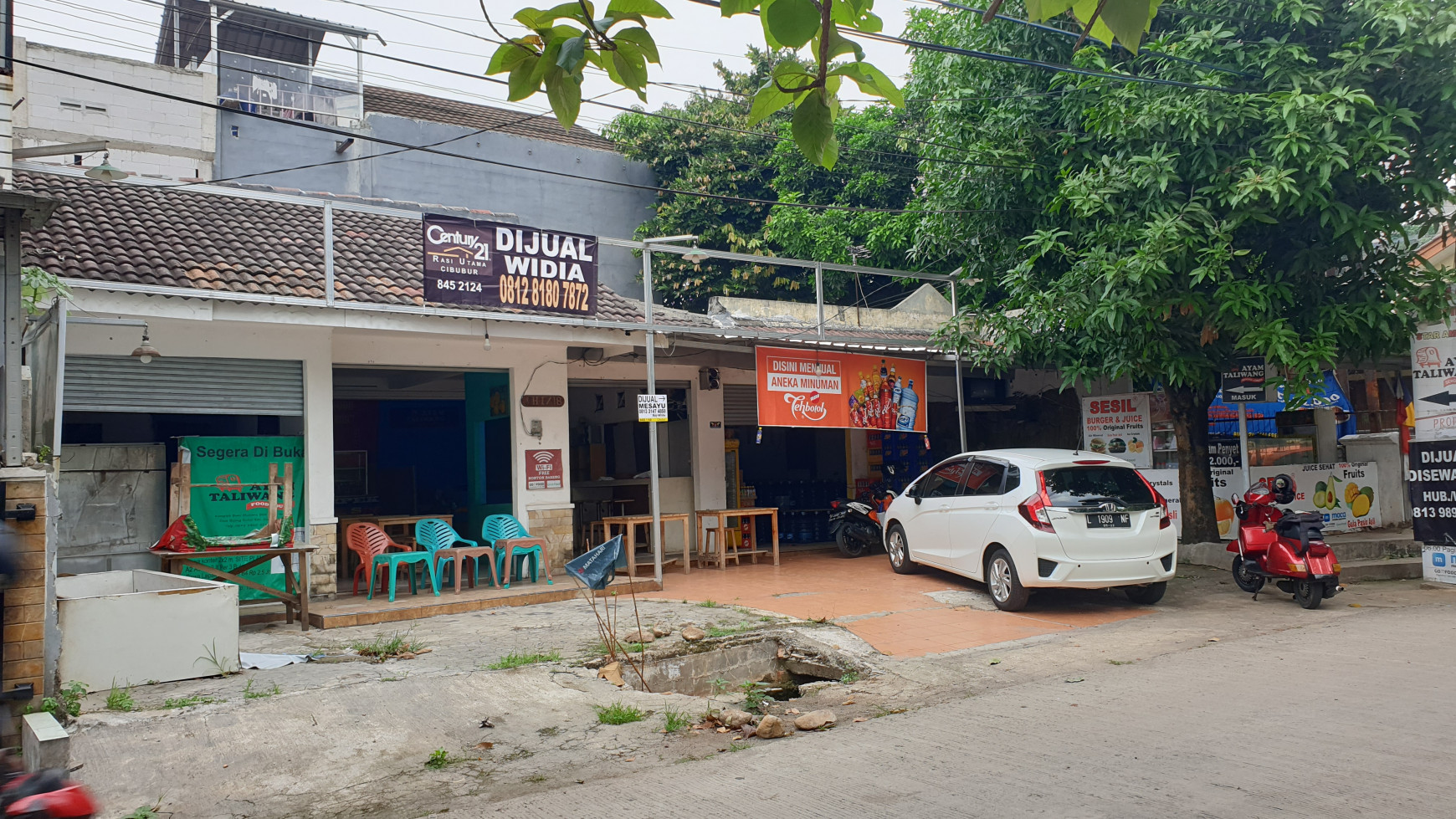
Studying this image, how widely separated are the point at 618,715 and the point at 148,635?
3466 mm

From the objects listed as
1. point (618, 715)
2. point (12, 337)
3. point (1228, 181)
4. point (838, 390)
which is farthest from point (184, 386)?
point (1228, 181)

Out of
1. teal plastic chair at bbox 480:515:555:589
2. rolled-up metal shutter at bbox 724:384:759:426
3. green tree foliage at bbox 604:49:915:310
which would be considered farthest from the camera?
green tree foliage at bbox 604:49:915:310

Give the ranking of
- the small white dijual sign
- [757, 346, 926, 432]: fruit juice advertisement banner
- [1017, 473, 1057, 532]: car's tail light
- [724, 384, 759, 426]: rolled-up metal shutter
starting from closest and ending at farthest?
[1017, 473, 1057, 532]: car's tail light, the small white dijual sign, [757, 346, 926, 432]: fruit juice advertisement banner, [724, 384, 759, 426]: rolled-up metal shutter

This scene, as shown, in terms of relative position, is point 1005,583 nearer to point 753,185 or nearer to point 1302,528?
point 1302,528

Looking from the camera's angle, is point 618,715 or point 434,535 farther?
point 434,535

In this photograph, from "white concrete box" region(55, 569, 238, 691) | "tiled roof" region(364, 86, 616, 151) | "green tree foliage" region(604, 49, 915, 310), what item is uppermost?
"tiled roof" region(364, 86, 616, 151)

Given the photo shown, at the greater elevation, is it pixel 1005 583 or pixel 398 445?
pixel 398 445

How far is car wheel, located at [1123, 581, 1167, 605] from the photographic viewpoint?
10.1m

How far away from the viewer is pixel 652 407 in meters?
11.1

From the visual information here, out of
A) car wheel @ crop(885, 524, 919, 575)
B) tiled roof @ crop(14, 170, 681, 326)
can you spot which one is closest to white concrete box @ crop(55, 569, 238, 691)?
tiled roof @ crop(14, 170, 681, 326)

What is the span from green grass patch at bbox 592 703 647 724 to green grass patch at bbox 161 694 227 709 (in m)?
2.46

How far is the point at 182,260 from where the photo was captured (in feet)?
33.3

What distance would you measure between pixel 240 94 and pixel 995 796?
65.8 feet

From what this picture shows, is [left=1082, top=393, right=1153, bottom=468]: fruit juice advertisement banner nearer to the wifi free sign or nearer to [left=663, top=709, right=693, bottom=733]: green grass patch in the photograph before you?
the wifi free sign
